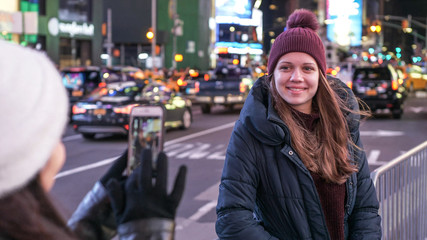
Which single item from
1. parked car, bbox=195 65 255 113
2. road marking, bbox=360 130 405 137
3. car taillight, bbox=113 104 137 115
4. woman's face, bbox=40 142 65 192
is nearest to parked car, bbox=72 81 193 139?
car taillight, bbox=113 104 137 115

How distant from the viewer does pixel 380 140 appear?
17.5 metres

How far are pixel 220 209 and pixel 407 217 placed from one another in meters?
3.13

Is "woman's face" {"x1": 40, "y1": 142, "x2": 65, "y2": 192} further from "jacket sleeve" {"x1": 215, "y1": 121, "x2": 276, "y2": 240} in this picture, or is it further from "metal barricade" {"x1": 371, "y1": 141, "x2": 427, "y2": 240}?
"metal barricade" {"x1": 371, "y1": 141, "x2": 427, "y2": 240}

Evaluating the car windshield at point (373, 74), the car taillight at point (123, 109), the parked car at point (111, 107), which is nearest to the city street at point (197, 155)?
the parked car at point (111, 107)

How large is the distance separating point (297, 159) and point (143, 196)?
1513 mm

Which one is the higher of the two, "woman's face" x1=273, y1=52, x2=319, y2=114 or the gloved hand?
"woman's face" x1=273, y1=52, x2=319, y2=114

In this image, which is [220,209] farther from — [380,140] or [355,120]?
[380,140]

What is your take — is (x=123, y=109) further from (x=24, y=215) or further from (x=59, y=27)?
(x=59, y=27)

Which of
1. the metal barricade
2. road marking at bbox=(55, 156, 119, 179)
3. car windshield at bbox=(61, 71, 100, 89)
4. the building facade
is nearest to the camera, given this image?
the metal barricade

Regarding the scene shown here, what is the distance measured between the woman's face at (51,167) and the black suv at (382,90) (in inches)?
942

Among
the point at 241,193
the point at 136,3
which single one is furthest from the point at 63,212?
the point at 136,3

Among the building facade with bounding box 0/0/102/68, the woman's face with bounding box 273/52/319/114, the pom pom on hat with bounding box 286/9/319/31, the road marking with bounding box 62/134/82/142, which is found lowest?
the road marking with bounding box 62/134/82/142

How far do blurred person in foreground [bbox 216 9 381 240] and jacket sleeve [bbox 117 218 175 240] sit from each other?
1.37 m

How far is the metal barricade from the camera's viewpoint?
16.4 feet
